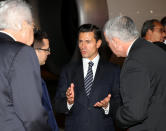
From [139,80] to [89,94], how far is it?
1.70 ft

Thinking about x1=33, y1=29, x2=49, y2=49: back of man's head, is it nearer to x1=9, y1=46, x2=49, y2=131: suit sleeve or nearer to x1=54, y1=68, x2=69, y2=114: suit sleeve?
x1=54, y1=68, x2=69, y2=114: suit sleeve

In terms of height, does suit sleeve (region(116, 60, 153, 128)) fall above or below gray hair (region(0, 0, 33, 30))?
below

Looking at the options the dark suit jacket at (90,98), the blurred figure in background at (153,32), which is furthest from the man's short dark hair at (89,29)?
the blurred figure in background at (153,32)

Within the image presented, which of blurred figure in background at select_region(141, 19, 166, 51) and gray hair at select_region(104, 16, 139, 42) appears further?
blurred figure in background at select_region(141, 19, 166, 51)

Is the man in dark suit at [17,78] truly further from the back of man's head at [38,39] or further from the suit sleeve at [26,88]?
the back of man's head at [38,39]

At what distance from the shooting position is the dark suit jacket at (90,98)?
60.0 inches

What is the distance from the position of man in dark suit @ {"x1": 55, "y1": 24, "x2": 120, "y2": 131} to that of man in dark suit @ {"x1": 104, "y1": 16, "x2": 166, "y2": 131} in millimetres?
315

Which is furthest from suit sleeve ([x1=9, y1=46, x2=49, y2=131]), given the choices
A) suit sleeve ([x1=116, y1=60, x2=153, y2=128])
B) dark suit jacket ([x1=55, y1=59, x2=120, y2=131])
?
dark suit jacket ([x1=55, y1=59, x2=120, y2=131])

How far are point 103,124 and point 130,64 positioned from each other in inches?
22.4

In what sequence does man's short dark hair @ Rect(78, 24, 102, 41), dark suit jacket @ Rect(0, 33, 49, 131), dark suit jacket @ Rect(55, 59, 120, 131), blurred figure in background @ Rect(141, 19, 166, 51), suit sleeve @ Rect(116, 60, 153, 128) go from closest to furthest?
dark suit jacket @ Rect(0, 33, 49, 131)
suit sleeve @ Rect(116, 60, 153, 128)
dark suit jacket @ Rect(55, 59, 120, 131)
man's short dark hair @ Rect(78, 24, 102, 41)
blurred figure in background @ Rect(141, 19, 166, 51)

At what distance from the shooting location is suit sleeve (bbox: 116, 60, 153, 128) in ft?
3.62

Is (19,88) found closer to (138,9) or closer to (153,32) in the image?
(153,32)

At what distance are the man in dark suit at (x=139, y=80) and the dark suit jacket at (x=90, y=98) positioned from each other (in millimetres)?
315

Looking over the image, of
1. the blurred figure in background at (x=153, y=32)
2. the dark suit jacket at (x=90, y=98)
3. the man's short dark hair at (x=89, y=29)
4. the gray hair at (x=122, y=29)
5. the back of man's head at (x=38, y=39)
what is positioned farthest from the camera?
the blurred figure in background at (x=153, y=32)
